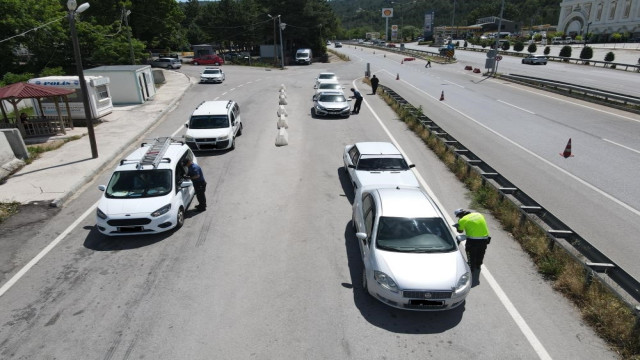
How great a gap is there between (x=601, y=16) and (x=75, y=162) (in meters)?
134

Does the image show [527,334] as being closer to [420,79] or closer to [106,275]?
[106,275]

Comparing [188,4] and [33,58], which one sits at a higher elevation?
[188,4]

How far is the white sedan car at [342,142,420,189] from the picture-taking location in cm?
1151

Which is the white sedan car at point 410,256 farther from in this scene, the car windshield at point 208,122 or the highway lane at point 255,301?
the car windshield at point 208,122

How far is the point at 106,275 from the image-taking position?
8359 mm

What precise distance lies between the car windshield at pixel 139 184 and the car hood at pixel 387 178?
17.8ft

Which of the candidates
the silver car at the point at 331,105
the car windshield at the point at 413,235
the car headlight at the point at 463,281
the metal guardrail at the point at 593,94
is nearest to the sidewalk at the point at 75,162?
the silver car at the point at 331,105

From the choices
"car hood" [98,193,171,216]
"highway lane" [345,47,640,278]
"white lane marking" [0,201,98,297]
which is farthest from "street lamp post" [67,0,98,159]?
"highway lane" [345,47,640,278]

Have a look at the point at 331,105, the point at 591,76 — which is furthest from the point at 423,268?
the point at 591,76

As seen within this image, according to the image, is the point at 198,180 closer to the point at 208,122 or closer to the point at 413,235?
the point at 413,235

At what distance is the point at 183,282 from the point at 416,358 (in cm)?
474

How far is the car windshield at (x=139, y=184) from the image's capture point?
10.1 metres

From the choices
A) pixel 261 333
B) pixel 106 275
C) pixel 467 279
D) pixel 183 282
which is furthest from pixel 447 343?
pixel 106 275

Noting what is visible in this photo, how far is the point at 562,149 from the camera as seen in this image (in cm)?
1738
